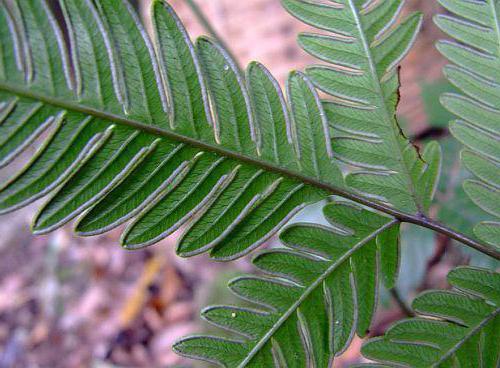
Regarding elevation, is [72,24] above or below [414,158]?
above

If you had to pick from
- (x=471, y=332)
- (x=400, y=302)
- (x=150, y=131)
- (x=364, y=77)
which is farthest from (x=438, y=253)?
(x=150, y=131)

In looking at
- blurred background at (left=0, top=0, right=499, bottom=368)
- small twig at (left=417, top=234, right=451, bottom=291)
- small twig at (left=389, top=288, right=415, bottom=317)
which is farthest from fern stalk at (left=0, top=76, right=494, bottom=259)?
blurred background at (left=0, top=0, right=499, bottom=368)

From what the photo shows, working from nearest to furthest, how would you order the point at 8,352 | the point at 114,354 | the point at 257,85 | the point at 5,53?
the point at 5,53
the point at 257,85
the point at 114,354
the point at 8,352

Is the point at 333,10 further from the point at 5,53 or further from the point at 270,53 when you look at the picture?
the point at 270,53

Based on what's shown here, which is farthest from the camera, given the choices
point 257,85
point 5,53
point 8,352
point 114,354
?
point 8,352

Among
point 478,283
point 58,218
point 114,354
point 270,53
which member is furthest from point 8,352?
point 478,283

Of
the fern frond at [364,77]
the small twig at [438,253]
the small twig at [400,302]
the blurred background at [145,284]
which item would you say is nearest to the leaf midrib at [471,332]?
the fern frond at [364,77]

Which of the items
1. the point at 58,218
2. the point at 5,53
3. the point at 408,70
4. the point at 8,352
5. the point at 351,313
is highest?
the point at 408,70
